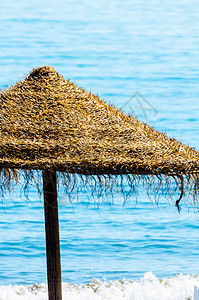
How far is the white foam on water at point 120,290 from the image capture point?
6590 mm

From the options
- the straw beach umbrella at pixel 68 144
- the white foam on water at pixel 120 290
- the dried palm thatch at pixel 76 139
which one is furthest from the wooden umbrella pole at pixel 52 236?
the white foam on water at pixel 120 290

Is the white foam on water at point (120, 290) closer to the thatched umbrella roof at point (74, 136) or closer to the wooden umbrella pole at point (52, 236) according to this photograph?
the wooden umbrella pole at point (52, 236)

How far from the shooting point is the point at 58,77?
4.69 m

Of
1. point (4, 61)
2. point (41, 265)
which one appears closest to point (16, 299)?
point (41, 265)

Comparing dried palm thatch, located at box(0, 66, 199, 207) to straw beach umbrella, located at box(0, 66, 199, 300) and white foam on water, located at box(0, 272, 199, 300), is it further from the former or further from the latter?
white foam on water, located at box(0, 272, 199, 300)

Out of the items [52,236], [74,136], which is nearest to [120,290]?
[52,236]

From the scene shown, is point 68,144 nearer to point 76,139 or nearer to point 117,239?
point 76,139

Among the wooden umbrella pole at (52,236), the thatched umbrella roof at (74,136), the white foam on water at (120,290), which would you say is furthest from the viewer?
the white foam on water at (120,290)

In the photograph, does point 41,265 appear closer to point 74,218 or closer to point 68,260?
point 68,260

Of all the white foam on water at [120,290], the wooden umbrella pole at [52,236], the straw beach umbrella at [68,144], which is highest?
the straw beach umbrella at [68,144]

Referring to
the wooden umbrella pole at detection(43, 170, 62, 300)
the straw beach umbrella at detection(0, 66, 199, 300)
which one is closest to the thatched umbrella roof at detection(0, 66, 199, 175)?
the straw beach umbrella at detection(0, 66, 199, 300)

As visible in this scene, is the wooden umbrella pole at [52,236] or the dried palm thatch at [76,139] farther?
the wooden umbrella pole at [52,236]

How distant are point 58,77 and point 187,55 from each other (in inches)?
757

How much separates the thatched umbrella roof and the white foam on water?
2.81 m
